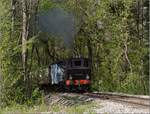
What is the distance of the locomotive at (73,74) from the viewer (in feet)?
101

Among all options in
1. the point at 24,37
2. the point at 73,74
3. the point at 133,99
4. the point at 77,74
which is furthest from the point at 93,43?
the point at 133,99

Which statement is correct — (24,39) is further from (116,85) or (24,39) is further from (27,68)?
(116,85)

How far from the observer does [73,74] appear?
3111 centimetres

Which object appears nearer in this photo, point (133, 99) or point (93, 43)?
point (133, 99)


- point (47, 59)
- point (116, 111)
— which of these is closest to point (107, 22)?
point (116, 111)

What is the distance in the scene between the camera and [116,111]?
16.8 meters

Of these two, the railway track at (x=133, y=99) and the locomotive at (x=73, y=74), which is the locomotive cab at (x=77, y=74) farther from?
the railway track at (x=133, y=99)

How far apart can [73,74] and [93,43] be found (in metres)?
5.21

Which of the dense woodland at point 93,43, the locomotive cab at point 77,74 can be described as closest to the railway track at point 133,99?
the dense woodland at point 93,43

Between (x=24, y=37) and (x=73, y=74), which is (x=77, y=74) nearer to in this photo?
(x=73, y=74)

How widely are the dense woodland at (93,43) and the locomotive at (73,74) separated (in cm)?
116

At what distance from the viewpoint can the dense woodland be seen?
2192 cm

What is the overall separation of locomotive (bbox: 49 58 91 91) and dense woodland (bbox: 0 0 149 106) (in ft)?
3.81

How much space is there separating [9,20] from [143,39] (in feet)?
39.8
